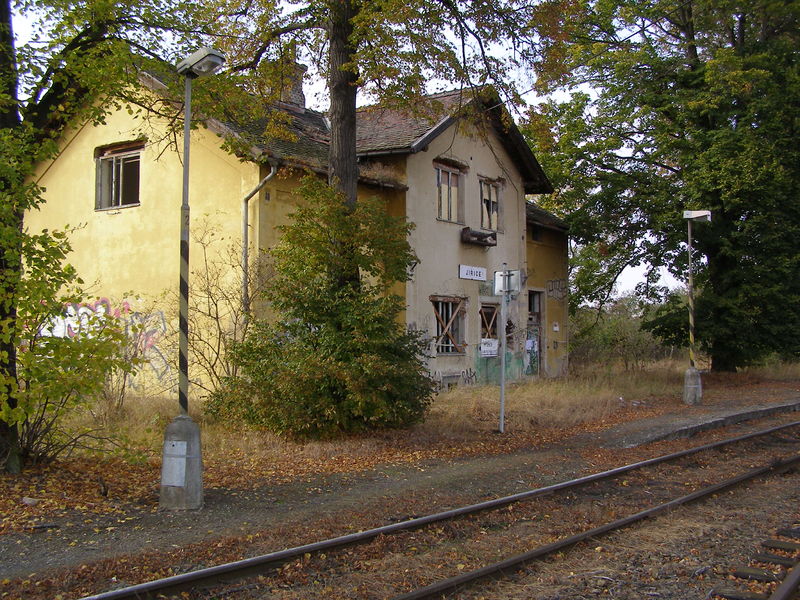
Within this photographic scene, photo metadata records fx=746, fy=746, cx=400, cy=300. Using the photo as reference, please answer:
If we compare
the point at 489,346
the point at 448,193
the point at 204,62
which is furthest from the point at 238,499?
the point at 489,346

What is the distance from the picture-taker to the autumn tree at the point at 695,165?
23.2 meters

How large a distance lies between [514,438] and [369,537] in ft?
22.3

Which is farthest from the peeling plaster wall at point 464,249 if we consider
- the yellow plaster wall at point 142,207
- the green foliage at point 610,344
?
the green foliage at point 610,344

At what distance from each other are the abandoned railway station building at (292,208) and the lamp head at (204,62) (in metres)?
5.30

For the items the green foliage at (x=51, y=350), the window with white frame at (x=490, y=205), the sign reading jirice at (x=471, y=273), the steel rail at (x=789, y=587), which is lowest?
the steel rail at (x=789, y=587)

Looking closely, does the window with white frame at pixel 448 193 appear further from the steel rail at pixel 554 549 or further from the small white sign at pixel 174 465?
the small white sign at pixel 174 465

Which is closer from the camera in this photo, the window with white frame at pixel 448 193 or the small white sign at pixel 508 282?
the small white sign at pixel 508 282

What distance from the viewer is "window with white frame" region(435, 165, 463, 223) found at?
65.5 ft

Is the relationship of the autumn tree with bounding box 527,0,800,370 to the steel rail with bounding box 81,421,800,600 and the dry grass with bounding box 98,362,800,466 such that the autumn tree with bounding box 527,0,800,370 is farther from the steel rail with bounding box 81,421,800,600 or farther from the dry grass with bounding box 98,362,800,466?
the steel rail with bounding box 81,421,800,600

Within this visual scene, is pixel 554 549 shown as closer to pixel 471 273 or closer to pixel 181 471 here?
pixel 181 471

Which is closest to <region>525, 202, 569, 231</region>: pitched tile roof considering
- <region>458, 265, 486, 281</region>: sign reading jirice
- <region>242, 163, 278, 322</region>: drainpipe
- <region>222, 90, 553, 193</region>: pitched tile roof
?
<region>222, 90, 553, 193</region>: pitched tile roof

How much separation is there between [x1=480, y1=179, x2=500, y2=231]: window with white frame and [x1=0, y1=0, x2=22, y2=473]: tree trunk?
1437 centimetres

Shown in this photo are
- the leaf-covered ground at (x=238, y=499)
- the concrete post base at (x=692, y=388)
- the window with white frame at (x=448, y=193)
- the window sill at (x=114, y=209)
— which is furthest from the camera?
the window with white frame at (x=448, y=193)

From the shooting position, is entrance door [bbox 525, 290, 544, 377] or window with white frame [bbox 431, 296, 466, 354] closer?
window with white frame [bbox 431, 296, 466, 354]
